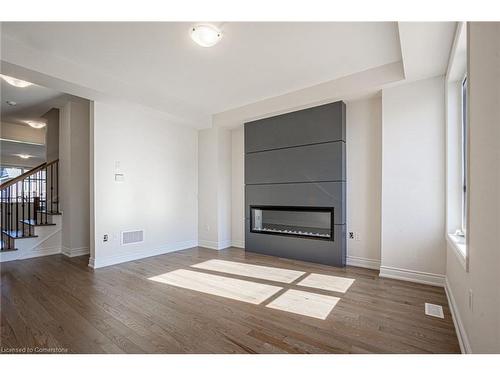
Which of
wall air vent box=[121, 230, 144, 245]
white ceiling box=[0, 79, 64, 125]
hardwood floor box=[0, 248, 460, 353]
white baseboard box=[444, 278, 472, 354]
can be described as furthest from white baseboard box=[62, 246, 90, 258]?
white baseboard box=[444, 278, 472, 354]

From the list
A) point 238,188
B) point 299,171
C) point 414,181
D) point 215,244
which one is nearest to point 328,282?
point 414,181

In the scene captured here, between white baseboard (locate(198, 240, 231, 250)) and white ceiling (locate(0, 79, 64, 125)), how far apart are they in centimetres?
367

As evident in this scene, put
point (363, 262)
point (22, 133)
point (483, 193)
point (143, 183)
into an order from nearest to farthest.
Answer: point (483, 193) < point (363, 262) < point (143, 183) < point (22, 133)

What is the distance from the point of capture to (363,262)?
367cm

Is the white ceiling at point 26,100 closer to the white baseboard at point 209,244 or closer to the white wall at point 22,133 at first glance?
the white wall at point 22,133

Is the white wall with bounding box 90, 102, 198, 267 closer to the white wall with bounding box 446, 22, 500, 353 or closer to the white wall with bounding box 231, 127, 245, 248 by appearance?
the white wall with bounding box 231, 127, 245, 248

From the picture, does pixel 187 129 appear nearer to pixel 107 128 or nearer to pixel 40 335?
pixel 107 128

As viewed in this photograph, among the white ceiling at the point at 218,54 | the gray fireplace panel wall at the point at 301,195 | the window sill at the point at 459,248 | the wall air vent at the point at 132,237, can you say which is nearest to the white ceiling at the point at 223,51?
the white ceiling at the point at 218,54

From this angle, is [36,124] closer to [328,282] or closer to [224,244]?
[224,244]

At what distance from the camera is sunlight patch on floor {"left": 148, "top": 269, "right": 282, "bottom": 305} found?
8.67ft

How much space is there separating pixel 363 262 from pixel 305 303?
66.0 inches

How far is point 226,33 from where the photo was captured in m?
2.48

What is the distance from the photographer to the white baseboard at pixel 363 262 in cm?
356
